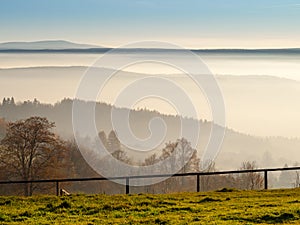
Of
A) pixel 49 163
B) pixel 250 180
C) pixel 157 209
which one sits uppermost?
pixel 49 163

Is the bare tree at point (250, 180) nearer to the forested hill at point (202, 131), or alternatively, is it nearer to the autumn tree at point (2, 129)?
the forested hill at point (202, 131)

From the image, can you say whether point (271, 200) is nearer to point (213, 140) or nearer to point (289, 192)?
point (289, 192)

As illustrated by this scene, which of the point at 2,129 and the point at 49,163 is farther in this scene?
the point at 2,129

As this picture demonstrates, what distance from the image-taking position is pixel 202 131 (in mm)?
100375

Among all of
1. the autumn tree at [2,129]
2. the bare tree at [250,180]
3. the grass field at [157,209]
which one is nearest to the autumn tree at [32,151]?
the autumn tree at [2,129]

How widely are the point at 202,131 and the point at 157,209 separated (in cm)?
8071

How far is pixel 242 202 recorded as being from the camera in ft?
72.7

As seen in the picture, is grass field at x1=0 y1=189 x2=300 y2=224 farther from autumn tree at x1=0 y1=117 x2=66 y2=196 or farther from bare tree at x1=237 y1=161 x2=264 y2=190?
autumn tree at x1=0 y1=117 x2=66 y2=196

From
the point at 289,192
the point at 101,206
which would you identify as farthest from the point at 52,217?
the point at 289,192

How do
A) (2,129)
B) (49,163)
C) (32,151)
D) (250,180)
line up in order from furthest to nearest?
(2,129)
(49,163)
(32,151)
(250,180)

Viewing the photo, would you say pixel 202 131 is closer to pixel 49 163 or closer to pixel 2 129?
pixel 2 129

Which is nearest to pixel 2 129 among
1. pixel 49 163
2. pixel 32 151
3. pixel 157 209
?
pixel 49 163

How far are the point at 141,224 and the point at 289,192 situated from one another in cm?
1037

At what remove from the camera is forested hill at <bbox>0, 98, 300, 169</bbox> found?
9809 cm
